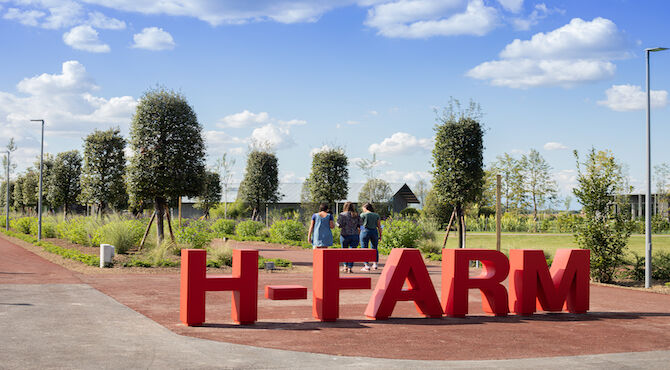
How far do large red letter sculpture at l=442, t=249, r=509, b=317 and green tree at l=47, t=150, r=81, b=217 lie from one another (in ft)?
129

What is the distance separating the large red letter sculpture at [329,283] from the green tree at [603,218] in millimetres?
8796

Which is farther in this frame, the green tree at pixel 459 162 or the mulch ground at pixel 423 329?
the green tree at pixel 459 162

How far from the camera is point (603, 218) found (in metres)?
15.9

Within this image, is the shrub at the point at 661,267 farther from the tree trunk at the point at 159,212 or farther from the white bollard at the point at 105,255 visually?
the tree trunk at the point at 159,212

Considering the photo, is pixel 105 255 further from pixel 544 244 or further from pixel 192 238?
pixel 544 244

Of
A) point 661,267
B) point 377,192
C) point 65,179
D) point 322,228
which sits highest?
point 65,179

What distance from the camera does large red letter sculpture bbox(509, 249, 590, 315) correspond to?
10156 millimetres

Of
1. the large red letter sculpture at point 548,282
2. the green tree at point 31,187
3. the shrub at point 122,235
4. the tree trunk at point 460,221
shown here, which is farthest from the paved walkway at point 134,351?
the green tree at point 31,187

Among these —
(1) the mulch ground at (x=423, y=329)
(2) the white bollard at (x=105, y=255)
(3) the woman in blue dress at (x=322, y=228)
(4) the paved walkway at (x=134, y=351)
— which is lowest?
(1) the mulch ground at (x=423, y=329)

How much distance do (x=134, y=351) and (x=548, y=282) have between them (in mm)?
6797

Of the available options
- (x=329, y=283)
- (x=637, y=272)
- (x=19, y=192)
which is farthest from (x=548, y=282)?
(x=19, y=192)

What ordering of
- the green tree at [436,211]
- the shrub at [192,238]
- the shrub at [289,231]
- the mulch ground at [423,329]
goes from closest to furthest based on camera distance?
the mulch ground at [423,329] < the shrub at [192,238] < the shrub at [289,231] < the green tree at [436,211]

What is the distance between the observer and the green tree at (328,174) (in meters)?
32.5

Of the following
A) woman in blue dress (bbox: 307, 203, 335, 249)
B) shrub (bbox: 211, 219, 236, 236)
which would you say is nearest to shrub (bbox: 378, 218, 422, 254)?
woman in blue dress (bbox: 307, 203, 335, 249)
